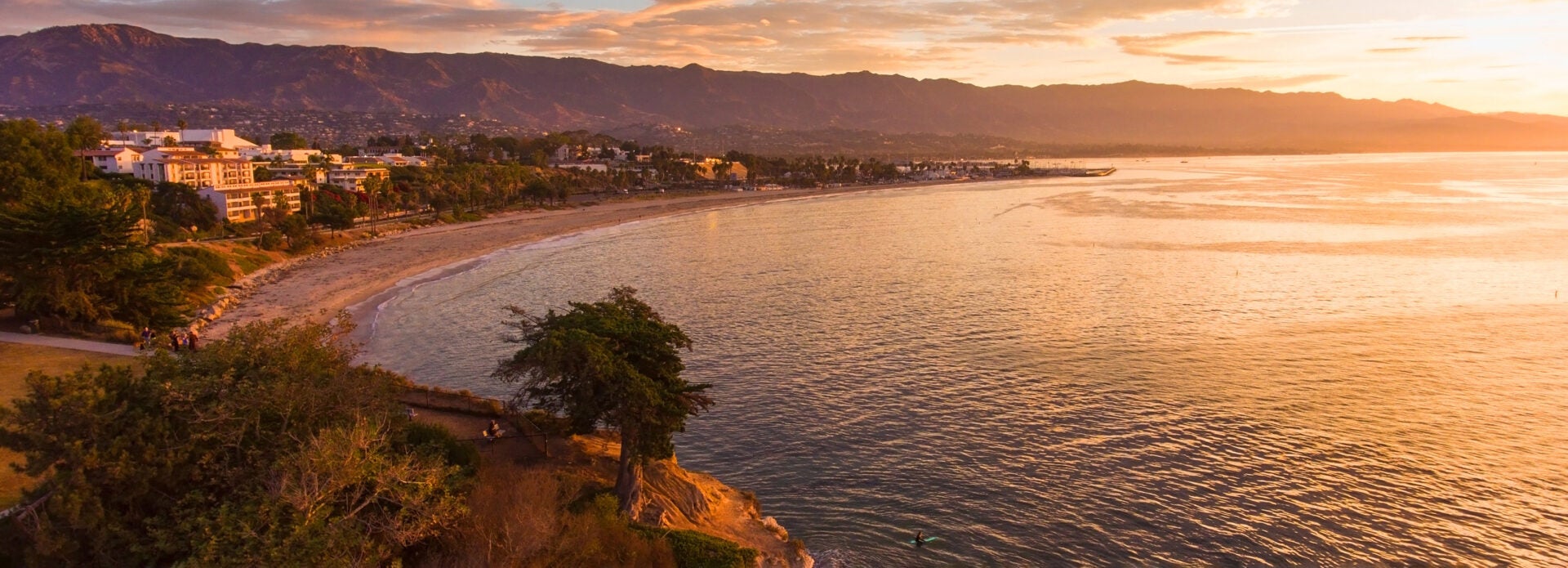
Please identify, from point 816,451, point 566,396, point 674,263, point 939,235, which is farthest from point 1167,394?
point 939,235

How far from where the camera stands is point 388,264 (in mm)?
62969

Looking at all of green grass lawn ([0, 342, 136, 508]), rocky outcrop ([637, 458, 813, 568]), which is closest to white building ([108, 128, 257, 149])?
green grass lawn ([0, 342, 136, 508])

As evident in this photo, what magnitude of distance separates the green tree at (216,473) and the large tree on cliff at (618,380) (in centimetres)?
367

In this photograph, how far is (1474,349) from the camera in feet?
123

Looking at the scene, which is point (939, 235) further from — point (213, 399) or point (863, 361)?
point (213, 399)

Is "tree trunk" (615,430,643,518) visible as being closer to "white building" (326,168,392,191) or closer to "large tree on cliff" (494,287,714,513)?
"large tree on cliff" (494,287,714,513)

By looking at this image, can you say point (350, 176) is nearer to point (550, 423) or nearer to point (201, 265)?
point (201, 265)

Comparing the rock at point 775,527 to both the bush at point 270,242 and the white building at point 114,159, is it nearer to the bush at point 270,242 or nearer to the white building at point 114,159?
the bush at point 270,242

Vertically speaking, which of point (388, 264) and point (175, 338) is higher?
point (175, 338)

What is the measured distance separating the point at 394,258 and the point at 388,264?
314 cm

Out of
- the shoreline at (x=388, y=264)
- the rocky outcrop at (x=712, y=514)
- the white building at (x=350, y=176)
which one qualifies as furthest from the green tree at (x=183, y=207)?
the rocky outcrop at (x=712, y=514)

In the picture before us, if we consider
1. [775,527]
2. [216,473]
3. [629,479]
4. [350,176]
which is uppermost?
[350,176]

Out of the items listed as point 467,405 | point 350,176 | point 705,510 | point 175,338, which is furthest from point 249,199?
point 705,510

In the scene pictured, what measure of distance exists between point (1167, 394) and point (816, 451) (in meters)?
13.8
